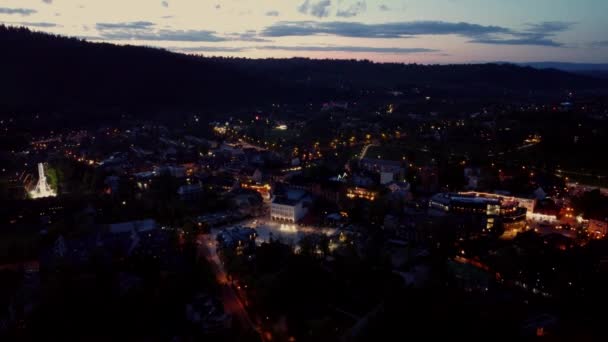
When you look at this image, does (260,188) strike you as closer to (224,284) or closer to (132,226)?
(132,226)

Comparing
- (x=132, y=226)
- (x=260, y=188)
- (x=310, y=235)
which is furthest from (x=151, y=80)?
(x=310, y=235)

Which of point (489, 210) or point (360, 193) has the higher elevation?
point (489, 210)

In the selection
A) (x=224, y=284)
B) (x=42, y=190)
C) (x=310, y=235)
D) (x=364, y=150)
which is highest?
(x=364, y=150)

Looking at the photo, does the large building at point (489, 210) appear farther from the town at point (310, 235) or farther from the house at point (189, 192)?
the house at point (189, 192)

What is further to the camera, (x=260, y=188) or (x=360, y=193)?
(x=260, y=188)

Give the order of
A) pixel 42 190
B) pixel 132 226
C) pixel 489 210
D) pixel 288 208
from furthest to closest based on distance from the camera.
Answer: pixel 42 190 < pixel 288 208 < pixel 489 210 < pixel 132 226

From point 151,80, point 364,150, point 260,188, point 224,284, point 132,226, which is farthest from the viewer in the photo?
point 151,80

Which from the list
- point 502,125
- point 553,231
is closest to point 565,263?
point 553,231
